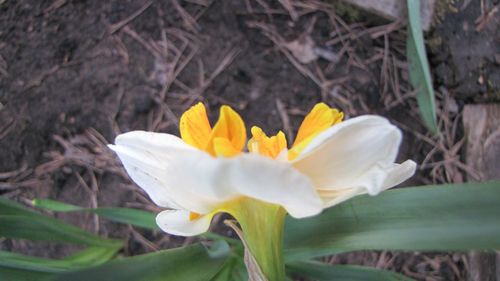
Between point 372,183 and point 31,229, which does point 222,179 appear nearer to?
A: point 372,183

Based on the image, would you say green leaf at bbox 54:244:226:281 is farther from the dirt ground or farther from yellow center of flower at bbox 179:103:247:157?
the dirt ground

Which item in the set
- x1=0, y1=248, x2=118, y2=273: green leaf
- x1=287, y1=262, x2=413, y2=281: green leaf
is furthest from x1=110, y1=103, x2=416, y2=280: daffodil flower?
x1=0, y1=248, x2=118, y2=273: green leaf

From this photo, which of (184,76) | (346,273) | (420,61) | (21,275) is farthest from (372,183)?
(184,76)

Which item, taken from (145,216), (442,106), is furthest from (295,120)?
(145,216)

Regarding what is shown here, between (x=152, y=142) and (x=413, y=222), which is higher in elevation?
(x=152, y=142)

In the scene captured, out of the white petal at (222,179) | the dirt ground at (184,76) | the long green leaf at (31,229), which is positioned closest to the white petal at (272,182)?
the white petal at (222,179)

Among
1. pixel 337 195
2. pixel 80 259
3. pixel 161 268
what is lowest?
pixel 80 259

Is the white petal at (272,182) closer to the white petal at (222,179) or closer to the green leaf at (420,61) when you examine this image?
the white petal at (222,179)

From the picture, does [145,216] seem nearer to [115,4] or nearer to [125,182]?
[125,182]
